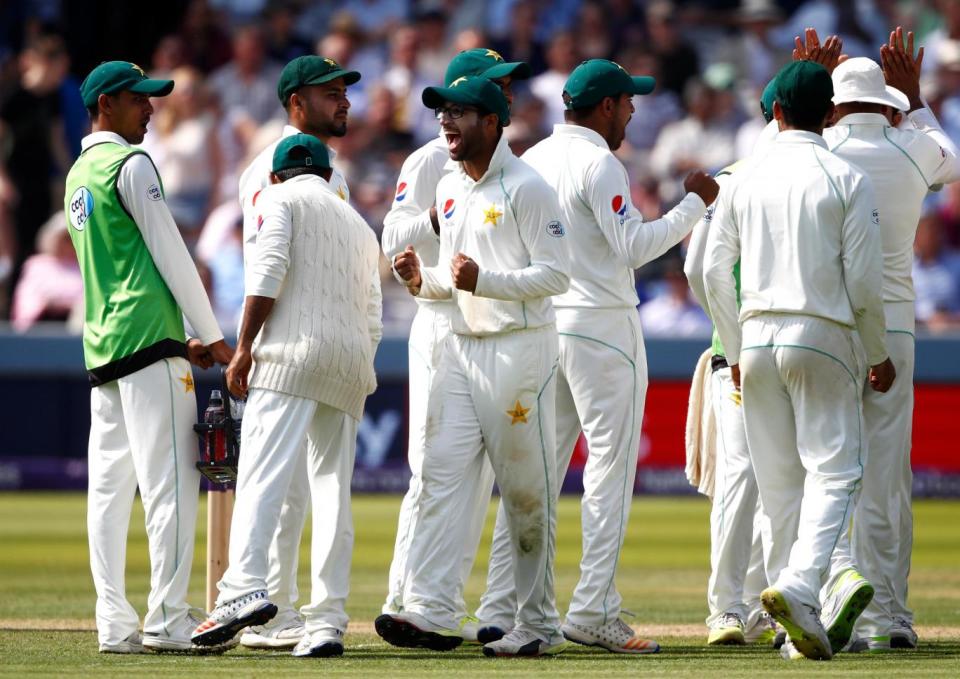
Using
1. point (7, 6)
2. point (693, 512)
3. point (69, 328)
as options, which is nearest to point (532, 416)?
point (693, 512)

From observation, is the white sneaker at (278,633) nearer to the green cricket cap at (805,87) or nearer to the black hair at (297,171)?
the black hair at (297,171)

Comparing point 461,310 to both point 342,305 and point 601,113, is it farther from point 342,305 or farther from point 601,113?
point 601,113

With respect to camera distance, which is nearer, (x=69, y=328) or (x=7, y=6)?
(x=69, y=328)

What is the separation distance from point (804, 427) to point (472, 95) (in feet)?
6.07

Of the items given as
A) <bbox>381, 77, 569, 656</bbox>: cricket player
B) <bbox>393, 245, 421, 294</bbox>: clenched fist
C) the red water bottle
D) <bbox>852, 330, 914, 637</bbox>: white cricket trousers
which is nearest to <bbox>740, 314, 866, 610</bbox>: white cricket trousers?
<bbox>852, 330, 914, 637</bbox>: white cricket trousers

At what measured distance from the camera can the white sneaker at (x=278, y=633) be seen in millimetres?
7297

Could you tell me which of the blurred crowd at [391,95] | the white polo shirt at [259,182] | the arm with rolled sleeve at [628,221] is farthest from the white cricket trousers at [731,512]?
the blurred crowd at [391,95]

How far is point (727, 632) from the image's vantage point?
760cm

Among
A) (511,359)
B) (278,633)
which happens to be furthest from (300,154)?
(278,633)

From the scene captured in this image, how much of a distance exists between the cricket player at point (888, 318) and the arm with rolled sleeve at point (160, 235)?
281cm

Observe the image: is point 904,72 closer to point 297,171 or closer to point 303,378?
point 297,171

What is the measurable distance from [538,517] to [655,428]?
9069mm

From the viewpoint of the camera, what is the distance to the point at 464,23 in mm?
20406

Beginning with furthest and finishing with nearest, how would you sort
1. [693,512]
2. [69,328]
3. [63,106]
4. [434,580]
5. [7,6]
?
1. [7,6]
2. [63,106]
3. [69,328]
4. [693,512]
5. [434,580]
